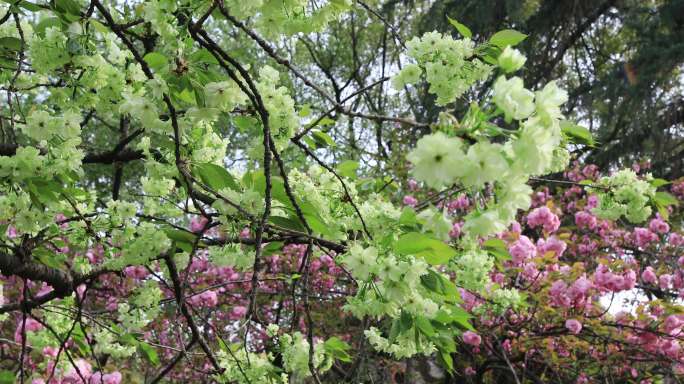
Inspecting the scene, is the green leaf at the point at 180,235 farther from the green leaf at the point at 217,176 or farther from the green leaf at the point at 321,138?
the green leaf at the point at 321,138

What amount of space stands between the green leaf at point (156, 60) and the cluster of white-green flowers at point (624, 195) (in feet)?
6.29

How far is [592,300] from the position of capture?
202 inches

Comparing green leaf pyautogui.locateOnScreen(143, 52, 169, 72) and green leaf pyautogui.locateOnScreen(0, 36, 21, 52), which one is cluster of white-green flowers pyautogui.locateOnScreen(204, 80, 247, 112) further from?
green leaf pyautogui.locateOnScreen(0, 36, 21, 52)

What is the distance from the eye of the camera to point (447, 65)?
1.68 meters

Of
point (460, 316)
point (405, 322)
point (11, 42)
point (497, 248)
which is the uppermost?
point (11, 42)

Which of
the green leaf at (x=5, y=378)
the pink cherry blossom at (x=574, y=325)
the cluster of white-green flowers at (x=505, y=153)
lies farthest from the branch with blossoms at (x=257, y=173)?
the pink cherry blossom at (x=574, y=325)

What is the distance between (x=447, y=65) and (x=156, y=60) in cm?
78

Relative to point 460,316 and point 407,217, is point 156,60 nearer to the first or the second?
point 407,217

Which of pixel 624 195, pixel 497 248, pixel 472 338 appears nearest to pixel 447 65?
pixel 497 248

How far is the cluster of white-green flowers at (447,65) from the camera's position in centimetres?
167

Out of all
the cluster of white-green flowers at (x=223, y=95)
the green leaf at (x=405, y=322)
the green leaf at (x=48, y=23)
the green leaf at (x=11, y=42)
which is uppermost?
the green leaf at (x=11, y=42)

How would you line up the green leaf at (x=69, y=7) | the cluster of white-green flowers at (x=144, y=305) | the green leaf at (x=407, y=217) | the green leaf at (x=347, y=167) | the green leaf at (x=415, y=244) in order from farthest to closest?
the cluster of white-green flowers at (x=144, y=305) < the green leaf at (x=347, y=167) < the green leaf at (x=407, y=217) < the green leaf at (x=69, y=7) < the green leaf at (x=415, y=244)

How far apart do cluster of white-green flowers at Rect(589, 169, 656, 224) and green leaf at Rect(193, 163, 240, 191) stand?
1.68m

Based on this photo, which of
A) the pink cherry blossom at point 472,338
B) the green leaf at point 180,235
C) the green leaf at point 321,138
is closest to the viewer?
the green leaf at point 180,235
